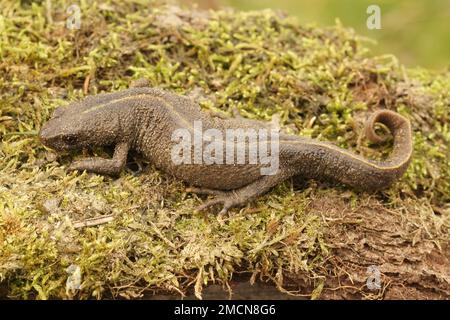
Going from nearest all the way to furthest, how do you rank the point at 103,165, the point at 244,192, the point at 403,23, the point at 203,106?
the point at 103,165 < the point at 244,192 < the point at 203,106 < the point at 403,23

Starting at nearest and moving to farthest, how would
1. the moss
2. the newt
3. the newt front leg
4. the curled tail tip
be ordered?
the moss < the newt front leg < the newt < the curled tail tip

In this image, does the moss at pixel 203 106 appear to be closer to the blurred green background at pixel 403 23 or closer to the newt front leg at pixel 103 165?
the newt front leg at pixel 103 165

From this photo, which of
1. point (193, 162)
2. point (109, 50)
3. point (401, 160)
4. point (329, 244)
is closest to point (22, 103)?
point (109, 50)

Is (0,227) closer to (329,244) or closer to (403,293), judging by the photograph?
(329,244)

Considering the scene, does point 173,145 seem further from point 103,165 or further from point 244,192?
point 244,192

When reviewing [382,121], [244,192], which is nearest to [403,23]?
[382,121]

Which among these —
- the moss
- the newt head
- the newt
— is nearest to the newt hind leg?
the newt

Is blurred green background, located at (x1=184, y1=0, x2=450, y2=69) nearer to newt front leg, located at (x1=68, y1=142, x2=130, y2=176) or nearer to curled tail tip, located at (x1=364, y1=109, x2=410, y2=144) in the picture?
curled tail tip, located at (x1=364, y1=109, x2=410, y2=144)
